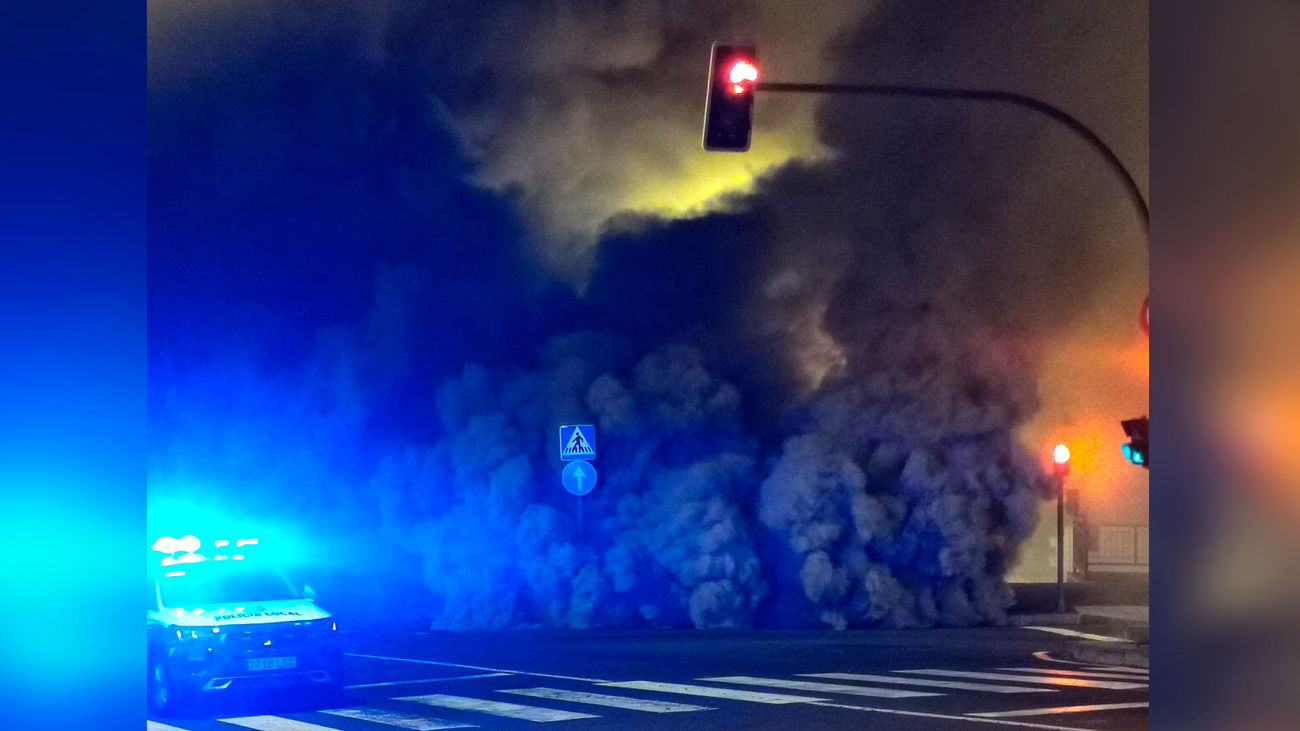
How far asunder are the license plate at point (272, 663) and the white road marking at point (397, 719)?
2.01 feet

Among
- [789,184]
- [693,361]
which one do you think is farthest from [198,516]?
[789,184]

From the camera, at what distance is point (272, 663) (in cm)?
1134

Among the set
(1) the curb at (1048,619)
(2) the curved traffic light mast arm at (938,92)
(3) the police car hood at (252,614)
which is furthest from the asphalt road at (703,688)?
(2) the curved traffic light mast arm at (938,92)

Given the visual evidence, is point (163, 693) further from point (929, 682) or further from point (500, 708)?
point (929, 682)

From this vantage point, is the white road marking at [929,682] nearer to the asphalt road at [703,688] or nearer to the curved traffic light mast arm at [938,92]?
the asphalt road at [703,688]

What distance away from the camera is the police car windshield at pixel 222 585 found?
1188 centimetres

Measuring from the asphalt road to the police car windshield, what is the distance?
3.49 ft

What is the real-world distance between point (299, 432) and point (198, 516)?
2761 millimetres

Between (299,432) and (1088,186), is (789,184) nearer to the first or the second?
(1088,186)

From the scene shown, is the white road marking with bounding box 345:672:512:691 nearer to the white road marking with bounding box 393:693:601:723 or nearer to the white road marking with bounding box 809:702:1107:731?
the white road marking with bounding box 393:693:601:723

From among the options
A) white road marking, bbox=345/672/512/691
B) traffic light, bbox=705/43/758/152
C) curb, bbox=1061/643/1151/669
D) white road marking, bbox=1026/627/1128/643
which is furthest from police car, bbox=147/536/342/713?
white road marking, bbox=1026/627/1128/643

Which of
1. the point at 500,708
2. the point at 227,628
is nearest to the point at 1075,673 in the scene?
the point at 500,708

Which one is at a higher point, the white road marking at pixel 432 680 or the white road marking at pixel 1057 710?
the white road marking at pixel 1057 710

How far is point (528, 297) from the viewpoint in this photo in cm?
2670
